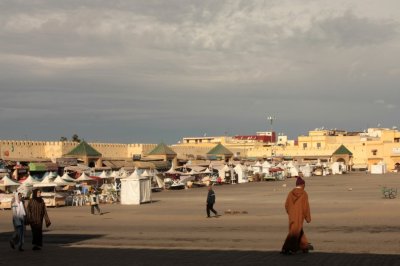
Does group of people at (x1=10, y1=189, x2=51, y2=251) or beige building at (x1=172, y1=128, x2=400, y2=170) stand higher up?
beige building at (x1=172, y1=128, x2=400, y2=170)

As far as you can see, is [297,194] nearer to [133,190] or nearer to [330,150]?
[133,190]

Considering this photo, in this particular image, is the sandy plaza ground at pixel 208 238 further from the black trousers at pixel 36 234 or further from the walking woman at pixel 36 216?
the walking woman at pixel 36 216

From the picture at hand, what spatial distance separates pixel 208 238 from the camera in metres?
17.0

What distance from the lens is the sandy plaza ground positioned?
12.4 m

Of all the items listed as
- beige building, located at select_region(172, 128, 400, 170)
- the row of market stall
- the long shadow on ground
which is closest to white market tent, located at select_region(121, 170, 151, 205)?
the row of market stall

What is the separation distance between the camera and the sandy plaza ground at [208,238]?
12.4m

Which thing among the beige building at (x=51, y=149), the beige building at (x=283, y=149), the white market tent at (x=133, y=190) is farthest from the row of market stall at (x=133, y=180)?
the beige building at (x=283, y=149)

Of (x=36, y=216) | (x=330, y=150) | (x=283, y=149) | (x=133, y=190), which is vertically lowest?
(x=36, y=216)

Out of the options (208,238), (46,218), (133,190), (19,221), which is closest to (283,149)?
(133,190)

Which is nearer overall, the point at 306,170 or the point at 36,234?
the point at 36,234

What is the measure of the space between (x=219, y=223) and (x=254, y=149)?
9939 cm

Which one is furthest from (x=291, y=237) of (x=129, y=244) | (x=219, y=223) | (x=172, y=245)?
(x=219, y=223)

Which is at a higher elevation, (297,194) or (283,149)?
(283,149)

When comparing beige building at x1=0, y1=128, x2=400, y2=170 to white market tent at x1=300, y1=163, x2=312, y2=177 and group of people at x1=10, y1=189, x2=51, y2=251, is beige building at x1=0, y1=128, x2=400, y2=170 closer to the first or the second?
white market tent at x1=300, y1=163, x2=312, y2=177
